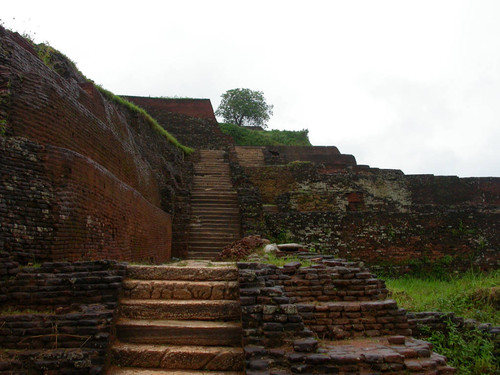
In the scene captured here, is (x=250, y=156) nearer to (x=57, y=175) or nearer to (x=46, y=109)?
(x=46, y=109)

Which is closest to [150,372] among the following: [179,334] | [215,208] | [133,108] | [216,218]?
[179,334]

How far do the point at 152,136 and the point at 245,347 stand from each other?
36.4ft

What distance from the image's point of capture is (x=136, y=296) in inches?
160

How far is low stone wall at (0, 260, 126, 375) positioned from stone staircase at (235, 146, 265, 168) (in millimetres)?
15433

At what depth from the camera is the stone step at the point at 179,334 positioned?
359cm

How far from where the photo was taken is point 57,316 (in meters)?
3.35

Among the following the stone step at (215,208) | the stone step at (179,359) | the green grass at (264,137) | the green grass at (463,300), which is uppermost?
the green grass at (264,137)

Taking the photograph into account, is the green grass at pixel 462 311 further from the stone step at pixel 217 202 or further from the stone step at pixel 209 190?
the stone step at pixel 209 190

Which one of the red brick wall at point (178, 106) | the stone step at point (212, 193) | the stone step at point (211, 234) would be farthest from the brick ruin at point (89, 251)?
the red brick wall at point (178, 106)

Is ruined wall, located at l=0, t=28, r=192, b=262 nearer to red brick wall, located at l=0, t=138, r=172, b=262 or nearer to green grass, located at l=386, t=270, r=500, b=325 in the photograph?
red brick wall, located at l=0, t=138, r=172, b=262

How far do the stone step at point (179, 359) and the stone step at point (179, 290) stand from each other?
766 mm

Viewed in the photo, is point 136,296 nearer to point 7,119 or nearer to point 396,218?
point 7,119

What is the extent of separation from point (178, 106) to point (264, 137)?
6.81 metres

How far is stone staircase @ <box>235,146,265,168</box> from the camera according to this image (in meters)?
19.4
